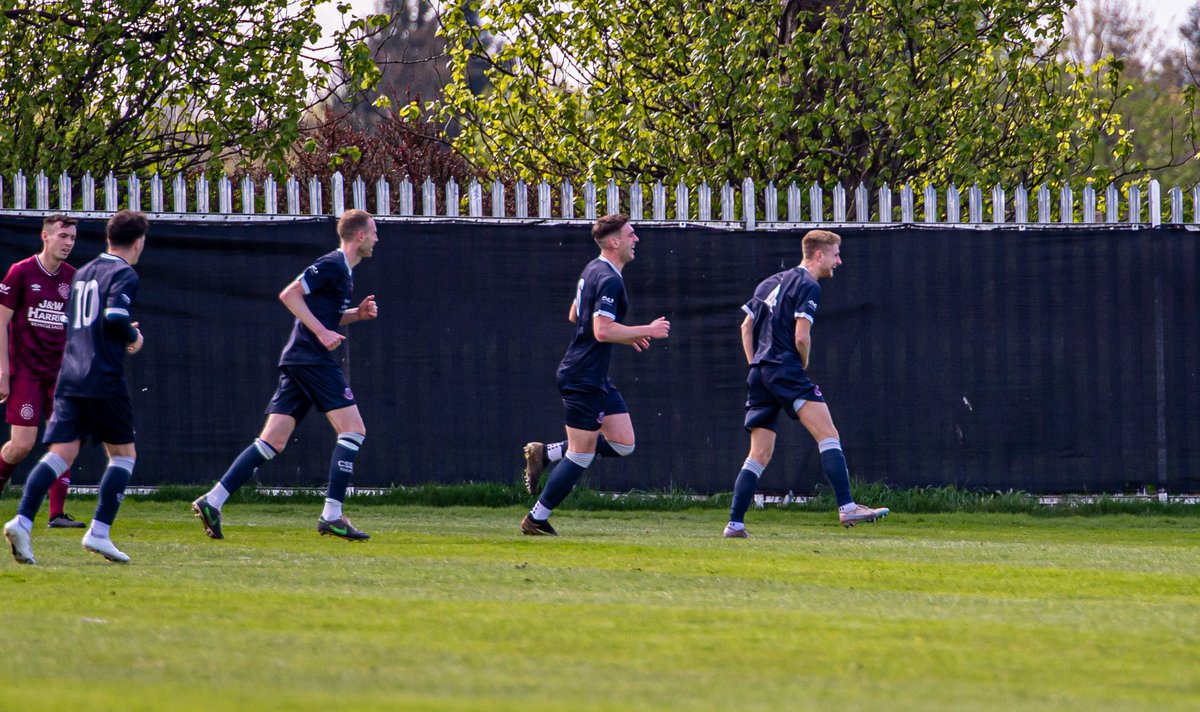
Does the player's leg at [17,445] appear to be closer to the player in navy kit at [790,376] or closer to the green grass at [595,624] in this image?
the green grass at [595,624]

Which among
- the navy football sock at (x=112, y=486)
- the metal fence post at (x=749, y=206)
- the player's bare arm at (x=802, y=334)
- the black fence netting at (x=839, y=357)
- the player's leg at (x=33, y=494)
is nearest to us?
the player's leg at (x=33, y=494)

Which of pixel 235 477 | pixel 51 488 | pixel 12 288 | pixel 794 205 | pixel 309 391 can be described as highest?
pixel 794 205

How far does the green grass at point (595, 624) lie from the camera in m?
4.14

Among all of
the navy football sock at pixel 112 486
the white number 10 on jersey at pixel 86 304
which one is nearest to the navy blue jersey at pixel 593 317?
the navy football sock at pixel 112 486

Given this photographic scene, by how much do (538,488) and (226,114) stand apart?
489 cm

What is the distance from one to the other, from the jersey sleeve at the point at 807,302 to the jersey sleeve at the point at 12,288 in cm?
464

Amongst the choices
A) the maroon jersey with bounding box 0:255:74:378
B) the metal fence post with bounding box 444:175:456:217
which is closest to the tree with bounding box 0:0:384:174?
the metal fence post with bounding box 444:175:456:217

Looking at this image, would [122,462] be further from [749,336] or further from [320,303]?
[749,336]

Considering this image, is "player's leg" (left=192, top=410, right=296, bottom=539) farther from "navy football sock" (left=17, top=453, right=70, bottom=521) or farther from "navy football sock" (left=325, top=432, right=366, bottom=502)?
"navy football sock" (left=17, top=453, right=70, bottom=521)

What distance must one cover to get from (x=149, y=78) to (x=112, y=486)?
22.4ft

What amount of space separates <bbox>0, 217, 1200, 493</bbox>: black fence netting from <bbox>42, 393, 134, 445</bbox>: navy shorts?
4313 millimetres

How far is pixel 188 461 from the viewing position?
11.8 m

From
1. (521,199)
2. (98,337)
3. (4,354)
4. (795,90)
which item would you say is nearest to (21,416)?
(4,354)

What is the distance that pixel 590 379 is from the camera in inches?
363
